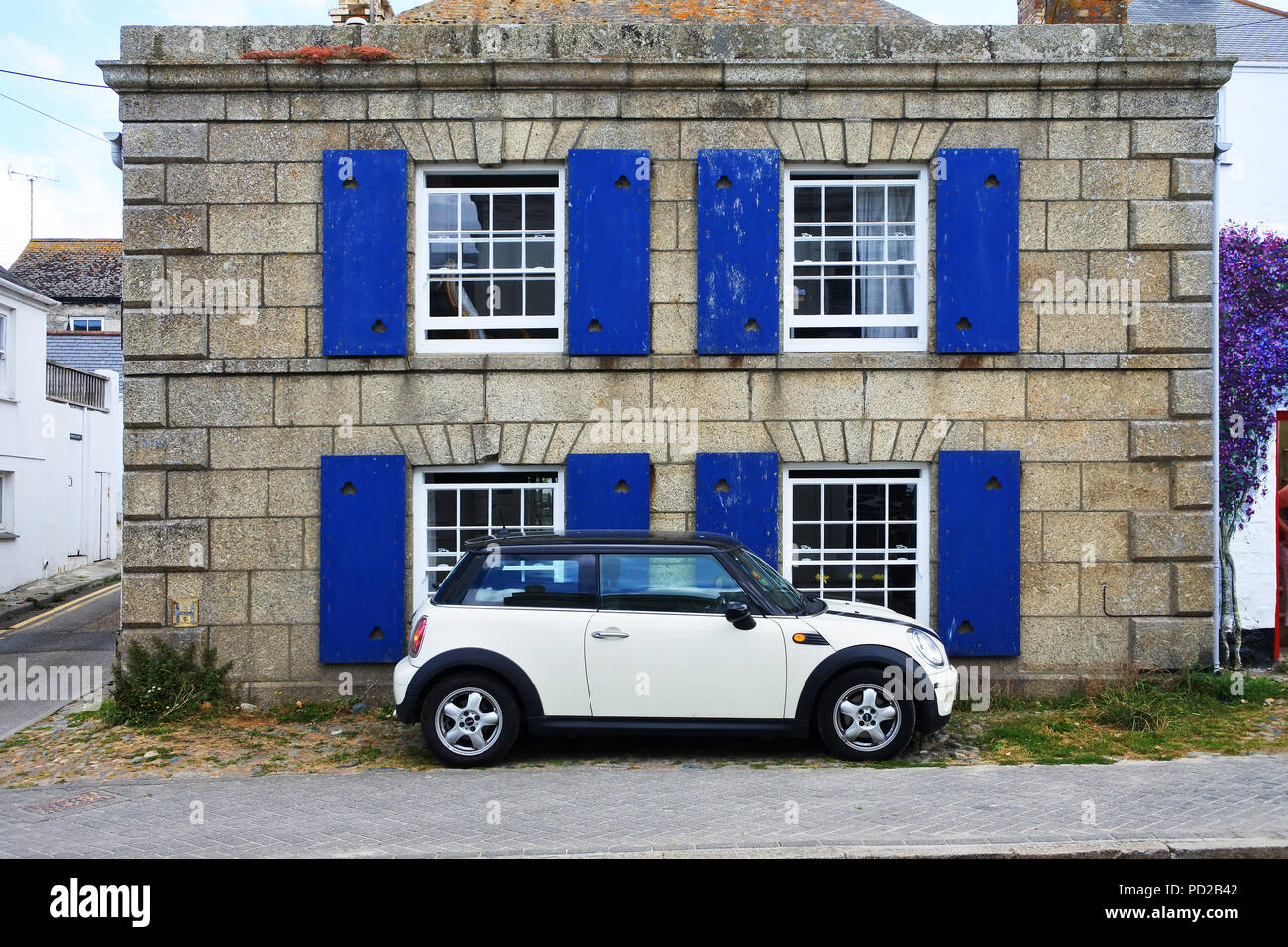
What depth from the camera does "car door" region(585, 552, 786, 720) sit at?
23.9 ft

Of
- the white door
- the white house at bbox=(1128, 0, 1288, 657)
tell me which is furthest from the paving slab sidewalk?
the white house at bbox=(1128, 0, 1288, 657)

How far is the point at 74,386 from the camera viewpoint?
930 inches

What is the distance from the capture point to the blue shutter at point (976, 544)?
373 inches

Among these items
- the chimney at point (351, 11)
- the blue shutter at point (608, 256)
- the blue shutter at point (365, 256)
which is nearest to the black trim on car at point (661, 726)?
the blue shutter at point (608, 256)

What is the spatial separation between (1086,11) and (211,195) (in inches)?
343

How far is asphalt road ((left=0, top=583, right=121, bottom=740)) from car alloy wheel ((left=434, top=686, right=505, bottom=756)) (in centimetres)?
447

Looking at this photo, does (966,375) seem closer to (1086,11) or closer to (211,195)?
(1086,11)

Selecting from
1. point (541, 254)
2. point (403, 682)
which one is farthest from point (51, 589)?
point (403, 682)

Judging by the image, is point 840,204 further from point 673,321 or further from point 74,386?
point 74,386

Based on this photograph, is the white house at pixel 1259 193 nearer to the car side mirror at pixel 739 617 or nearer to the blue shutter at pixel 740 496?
the blue shutter at pixel 740 496

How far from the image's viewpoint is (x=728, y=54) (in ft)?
31.4

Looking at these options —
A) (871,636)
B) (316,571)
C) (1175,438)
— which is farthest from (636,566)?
(1175,438)

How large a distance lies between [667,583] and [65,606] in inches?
604

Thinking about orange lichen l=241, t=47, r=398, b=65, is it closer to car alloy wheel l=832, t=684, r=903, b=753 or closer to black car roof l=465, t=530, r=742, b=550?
black car roof l=465, t=530, r=742, b=550
